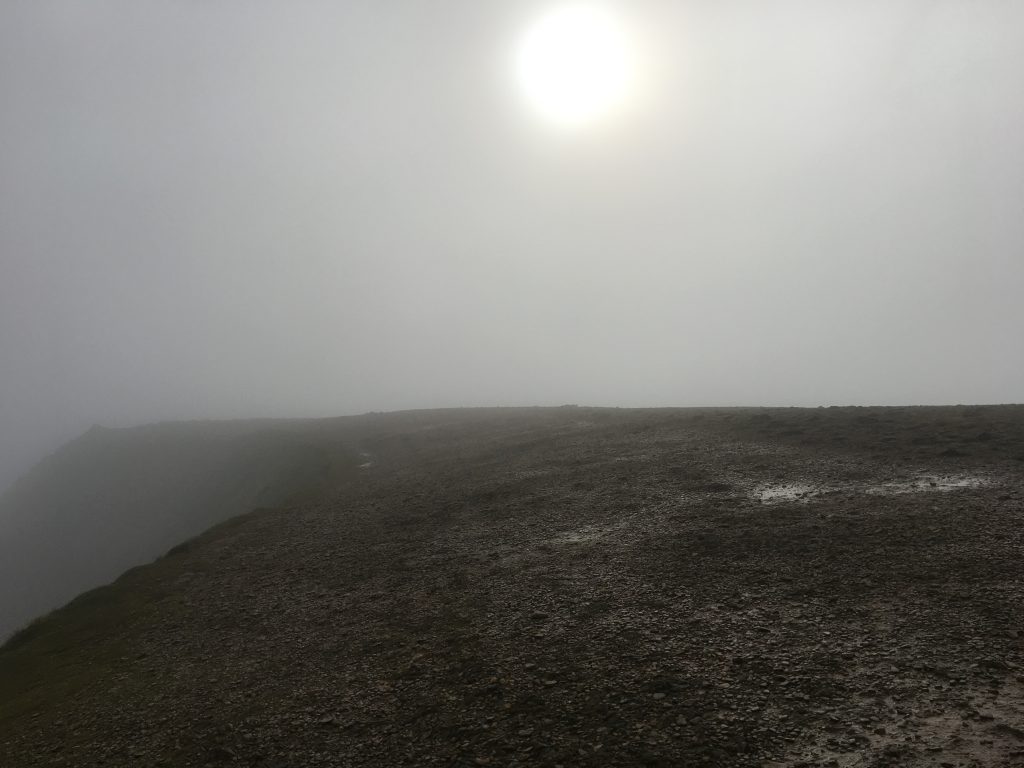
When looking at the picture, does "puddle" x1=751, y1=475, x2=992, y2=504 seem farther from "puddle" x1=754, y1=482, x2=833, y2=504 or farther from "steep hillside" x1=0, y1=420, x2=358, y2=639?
"steep hillside" x1=0, y1=420, x2=358, y2=639

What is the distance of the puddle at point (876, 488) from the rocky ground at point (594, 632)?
153 mm

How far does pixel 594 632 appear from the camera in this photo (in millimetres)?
13359

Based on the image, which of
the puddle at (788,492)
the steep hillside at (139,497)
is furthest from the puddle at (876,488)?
the steep hillside at (139,497)

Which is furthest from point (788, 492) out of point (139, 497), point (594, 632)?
point (139, 497)

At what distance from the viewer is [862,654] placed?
35.9ft

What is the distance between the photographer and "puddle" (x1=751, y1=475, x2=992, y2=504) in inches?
773

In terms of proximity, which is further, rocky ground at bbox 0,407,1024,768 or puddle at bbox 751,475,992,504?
puddle at bbox 751,475,992,504

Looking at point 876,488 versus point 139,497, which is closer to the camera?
point 876,488

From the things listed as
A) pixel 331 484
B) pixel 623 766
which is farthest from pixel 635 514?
pixel 331 484

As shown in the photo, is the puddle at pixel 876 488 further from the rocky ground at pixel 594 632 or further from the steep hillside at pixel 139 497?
the steep hillside at pixel 139 497

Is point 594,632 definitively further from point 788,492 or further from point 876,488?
point 876,488

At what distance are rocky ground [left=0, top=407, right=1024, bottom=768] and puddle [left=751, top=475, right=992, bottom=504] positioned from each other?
0.15m

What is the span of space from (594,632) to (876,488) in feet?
45.6

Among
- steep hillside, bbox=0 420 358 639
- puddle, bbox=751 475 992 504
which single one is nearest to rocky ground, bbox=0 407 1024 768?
puddle, bbox=751 475 992 504
